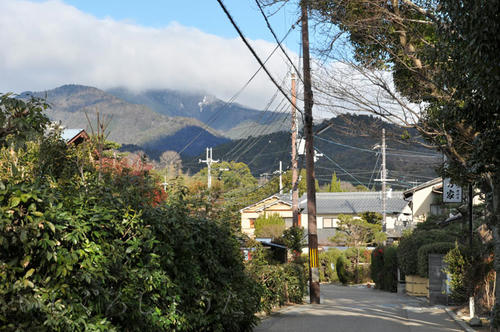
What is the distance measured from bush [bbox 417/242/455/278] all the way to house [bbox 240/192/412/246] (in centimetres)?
3391

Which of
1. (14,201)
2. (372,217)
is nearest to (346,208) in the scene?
(372,217)

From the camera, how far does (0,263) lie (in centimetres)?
620

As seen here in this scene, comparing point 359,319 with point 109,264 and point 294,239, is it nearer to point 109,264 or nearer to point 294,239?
point 109,264

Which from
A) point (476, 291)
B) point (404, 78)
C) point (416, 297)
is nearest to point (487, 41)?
point (404, 78)

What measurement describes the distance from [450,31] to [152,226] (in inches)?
217

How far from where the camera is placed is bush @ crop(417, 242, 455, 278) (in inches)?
869

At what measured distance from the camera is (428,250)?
23344 mm

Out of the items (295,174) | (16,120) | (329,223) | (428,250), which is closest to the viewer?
(16,120)

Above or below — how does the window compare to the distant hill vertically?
below

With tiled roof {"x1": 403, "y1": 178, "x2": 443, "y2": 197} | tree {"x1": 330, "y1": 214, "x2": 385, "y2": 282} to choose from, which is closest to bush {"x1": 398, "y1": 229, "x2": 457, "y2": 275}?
tree {"x1": 330, "y1": 214, "x2": 385, "y2": 282}

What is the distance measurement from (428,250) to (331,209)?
52.6 metres

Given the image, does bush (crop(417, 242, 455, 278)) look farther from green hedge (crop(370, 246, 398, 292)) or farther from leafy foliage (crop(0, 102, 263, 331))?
green hedge (crop(370, 246, 398, 292))

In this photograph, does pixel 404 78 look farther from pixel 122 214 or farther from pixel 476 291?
pixel 122 214

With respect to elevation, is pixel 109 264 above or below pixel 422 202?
below
